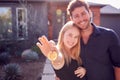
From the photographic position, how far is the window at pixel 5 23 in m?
16.0

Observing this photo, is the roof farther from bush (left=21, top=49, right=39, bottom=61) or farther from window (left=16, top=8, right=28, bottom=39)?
bush (left=21, top=49, right=39, bottom=61)

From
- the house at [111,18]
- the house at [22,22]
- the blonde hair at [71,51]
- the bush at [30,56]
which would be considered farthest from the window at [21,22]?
the blonde hair at [71,51]

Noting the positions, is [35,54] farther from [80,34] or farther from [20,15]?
[80,34]

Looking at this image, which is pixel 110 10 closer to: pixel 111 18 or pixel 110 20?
pixel 111 18

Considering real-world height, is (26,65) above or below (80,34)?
below

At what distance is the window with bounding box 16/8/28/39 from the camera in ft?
55.7

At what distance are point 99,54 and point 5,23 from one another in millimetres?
14192

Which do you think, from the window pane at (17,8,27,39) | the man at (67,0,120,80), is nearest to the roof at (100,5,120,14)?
the window pane at (17,8,27,39)

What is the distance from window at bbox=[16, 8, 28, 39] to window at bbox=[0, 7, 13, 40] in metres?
0.48

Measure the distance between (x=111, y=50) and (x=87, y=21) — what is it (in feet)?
1.18

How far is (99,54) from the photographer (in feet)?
9.84

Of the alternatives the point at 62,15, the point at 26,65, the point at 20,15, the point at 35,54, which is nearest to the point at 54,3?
the point at 62,15

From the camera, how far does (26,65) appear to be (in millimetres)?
11914

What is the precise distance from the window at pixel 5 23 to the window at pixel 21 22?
48 centimetres
